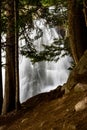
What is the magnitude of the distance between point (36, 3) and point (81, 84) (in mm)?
3669

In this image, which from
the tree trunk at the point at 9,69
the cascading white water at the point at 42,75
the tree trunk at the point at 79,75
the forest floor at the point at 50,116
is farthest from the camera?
the cascading white water at the point at 42,75

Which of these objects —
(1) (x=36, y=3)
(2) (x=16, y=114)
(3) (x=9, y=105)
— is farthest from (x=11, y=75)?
(1) (x=36, y=3)

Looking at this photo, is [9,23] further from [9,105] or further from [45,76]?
[45,76]

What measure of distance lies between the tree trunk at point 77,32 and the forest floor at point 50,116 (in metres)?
1.74

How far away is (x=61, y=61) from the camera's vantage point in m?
26.3

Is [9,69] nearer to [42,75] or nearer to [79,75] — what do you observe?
[79,75]

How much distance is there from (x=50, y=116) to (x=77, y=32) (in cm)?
468

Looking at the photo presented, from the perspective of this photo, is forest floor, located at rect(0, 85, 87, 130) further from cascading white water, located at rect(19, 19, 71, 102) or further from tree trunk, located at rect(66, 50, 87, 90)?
cascading white water, located at rect(19, 19, 71, 102)

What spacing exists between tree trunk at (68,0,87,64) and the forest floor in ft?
5.72

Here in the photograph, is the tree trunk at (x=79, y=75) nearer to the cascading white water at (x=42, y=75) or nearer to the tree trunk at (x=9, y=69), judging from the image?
the tree trunk at (x=9, y=69)

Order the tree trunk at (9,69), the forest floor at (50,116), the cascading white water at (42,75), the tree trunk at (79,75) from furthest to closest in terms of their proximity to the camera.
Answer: the cascading white water at (42,75)
the tree trunk at (9,69)
the tree trunk at (79,75)
the forest floor at (50,116)

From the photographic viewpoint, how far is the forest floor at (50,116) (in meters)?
6.91

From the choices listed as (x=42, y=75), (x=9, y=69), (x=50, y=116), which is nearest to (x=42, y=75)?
(x=42, y=75)

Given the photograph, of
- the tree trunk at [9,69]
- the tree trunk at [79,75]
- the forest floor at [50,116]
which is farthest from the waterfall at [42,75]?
the tree trunk at [79,75]
